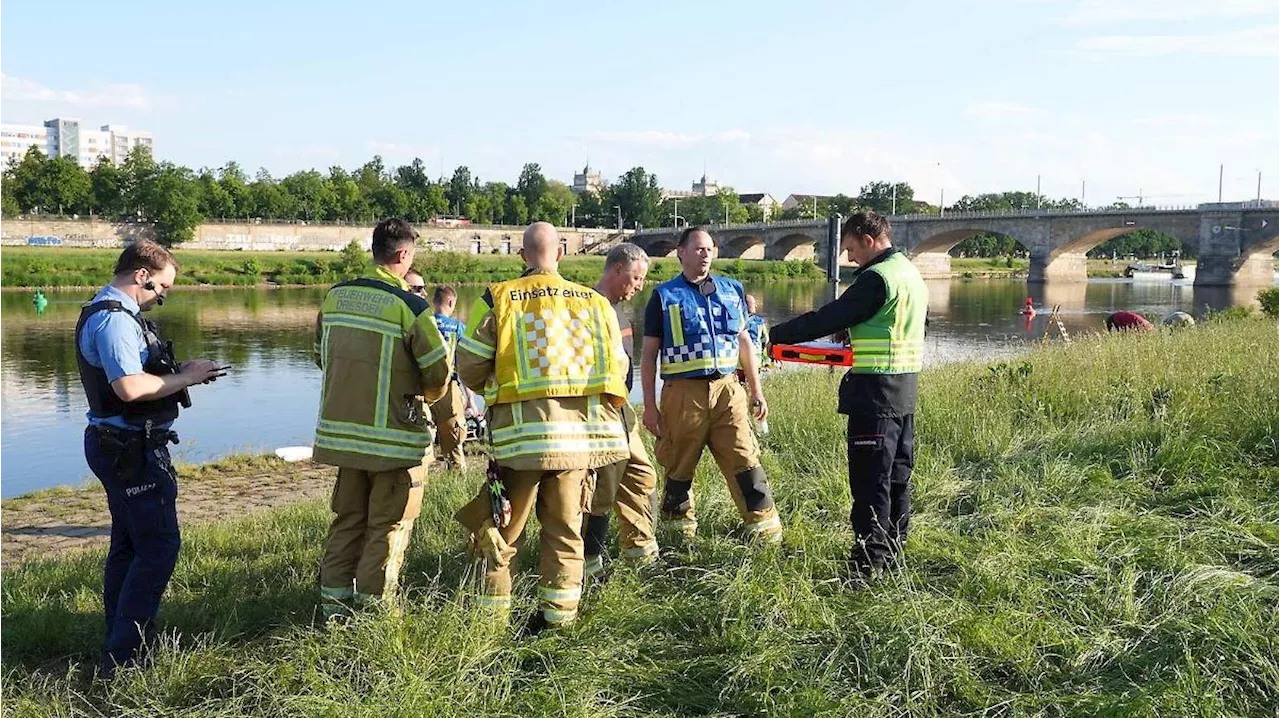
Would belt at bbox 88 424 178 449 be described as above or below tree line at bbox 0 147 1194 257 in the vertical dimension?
below

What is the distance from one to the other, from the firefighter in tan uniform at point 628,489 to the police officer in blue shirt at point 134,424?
187cm

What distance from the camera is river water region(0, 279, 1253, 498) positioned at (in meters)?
13.2

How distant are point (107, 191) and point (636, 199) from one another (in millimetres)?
62070

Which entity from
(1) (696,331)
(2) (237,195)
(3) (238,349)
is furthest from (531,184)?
(1) (696,331)

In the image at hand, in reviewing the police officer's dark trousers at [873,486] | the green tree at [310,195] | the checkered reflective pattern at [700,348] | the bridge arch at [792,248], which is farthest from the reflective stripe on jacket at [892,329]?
the green tree at [310,195]

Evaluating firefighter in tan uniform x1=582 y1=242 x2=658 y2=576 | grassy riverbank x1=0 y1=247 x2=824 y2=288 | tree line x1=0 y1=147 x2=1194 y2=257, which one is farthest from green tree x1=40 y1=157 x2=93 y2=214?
firefighter in tan uniform x1=582 y1=242 x2=658 y2=576

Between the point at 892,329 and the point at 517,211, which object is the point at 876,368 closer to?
the point at 892,329

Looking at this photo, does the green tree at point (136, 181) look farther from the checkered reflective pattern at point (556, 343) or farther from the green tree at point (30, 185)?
the checkered reflective pattern at point (556, 343)

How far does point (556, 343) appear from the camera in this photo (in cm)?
397

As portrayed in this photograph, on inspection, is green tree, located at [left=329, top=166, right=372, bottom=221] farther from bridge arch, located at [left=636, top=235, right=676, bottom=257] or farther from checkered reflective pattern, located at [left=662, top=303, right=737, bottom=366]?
checkered reflective pattern, located at [left=662, top=303, right=737, bottom=366]

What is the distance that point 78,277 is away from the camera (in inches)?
1805

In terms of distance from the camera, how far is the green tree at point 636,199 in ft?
403

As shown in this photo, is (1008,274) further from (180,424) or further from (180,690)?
(180,690)

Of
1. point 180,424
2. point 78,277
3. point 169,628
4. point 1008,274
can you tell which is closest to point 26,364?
Answer: point 180,424
